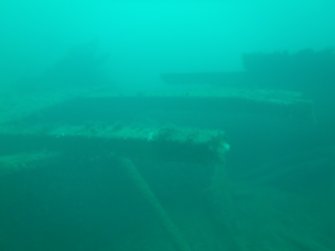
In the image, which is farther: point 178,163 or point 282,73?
point 282,73

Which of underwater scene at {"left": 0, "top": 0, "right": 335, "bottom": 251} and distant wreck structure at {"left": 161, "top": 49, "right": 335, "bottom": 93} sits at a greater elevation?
distant wreck structure at {"left": 161, "top": 49, "right": 335, "bottom": 93}

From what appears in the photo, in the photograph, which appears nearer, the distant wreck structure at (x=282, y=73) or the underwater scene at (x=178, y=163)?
the underwater scene at (x=178, y=163)

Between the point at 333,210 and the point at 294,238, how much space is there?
94 centimetres

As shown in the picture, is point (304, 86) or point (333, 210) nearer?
point (333, 210)

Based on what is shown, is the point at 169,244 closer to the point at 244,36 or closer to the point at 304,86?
the point at 304,86

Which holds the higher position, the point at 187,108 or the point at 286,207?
the point at 187,108

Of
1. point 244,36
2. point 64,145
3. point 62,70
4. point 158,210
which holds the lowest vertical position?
point 158,210

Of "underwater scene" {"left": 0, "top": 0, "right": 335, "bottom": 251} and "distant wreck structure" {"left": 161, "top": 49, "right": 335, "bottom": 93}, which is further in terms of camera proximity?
"distant wreck structure" {"left": 161, "top": 49, "right": 335, "bottom": 93}

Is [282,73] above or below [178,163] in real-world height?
above

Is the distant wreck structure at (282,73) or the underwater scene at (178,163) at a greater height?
the distant wreck structure at (282,73)

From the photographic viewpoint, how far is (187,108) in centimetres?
651

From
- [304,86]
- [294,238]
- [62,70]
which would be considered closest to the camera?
[294,238]

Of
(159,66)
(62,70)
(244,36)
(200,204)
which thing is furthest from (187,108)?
(244,36)

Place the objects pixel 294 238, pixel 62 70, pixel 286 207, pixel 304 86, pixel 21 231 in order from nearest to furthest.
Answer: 1. pixel 21 231
2. pixel 294 238
3. pixel 286 207
4. pixel 304 86
5. pixel 62 70
